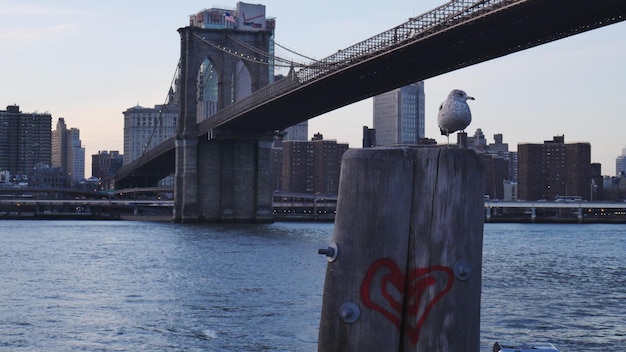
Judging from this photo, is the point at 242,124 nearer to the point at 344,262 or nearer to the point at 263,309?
the point at 263,309

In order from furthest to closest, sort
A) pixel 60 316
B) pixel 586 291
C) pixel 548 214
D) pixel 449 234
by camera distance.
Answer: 1. pixel 548 214
2. pixel 586 291
3. pixel 60 316
4. pixel 449 234

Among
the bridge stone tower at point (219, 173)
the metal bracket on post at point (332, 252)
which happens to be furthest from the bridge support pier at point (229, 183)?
the metal bracket on post at point (332, 252)

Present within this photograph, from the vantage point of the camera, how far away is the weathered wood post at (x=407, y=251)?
19.1ft

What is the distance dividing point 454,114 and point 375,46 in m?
49.4

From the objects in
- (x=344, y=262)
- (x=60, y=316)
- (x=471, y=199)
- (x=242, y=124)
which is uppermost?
(x=242, y=124)

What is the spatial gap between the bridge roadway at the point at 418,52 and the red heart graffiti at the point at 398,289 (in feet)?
119

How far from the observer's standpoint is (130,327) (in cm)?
2089

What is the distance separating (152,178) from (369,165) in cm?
12834

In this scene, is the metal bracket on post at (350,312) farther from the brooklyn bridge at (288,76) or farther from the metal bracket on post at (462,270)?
the brooklyn bridge at (288,76)

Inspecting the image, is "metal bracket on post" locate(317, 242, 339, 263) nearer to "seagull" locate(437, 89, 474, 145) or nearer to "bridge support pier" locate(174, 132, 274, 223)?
"seagull" locate(437, 89, 474, 145)

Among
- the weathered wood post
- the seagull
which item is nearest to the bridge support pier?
the seagull

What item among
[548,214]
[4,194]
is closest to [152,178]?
[4,194]

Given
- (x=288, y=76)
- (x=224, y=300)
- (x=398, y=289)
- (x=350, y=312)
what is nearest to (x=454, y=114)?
(x=398, y=289)

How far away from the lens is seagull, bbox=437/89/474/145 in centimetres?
737
